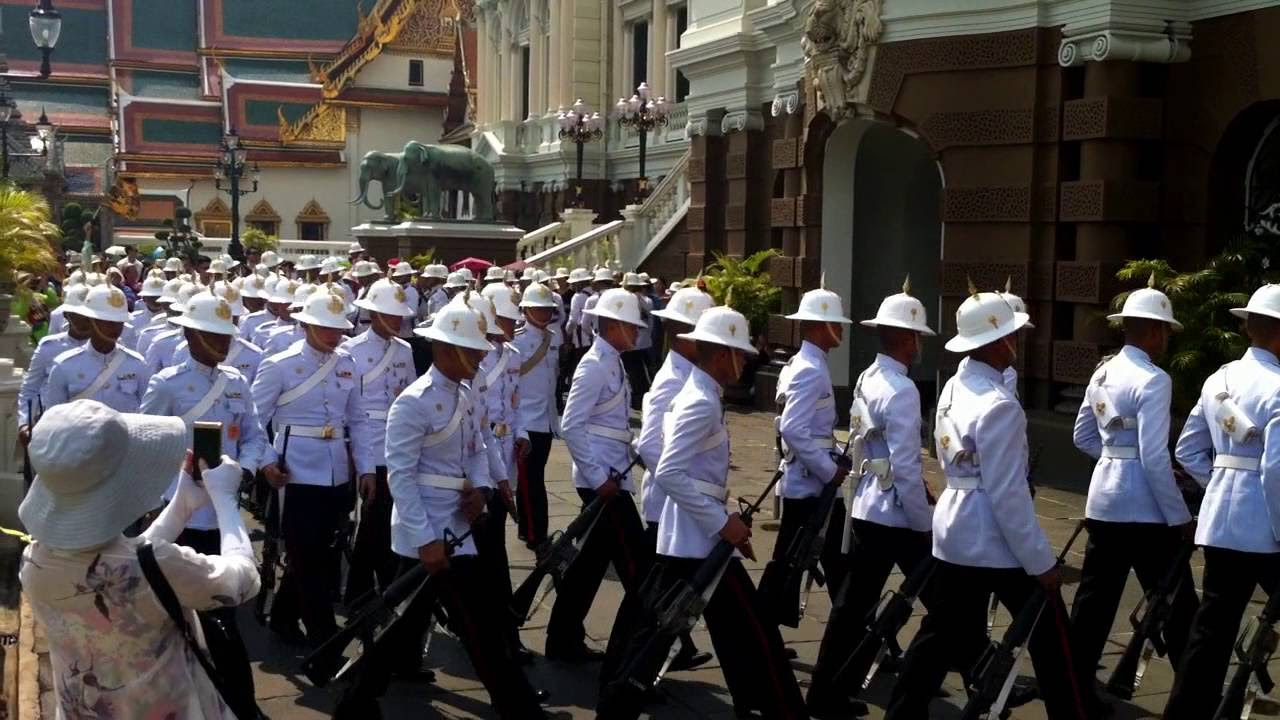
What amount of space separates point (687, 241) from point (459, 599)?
59.9 feet

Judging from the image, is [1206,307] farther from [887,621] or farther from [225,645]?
[225,645]

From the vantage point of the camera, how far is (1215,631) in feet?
20.5

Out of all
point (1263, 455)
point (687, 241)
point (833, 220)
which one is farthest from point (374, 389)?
point (687, 241)

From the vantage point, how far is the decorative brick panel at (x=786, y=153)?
18.5 m

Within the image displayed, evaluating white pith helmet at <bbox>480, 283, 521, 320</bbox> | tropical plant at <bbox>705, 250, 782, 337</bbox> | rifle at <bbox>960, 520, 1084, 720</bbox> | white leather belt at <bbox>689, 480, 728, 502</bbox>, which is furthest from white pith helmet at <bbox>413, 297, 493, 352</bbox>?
tropical plant at <bbox>705, 250, 782, 337</bbox>

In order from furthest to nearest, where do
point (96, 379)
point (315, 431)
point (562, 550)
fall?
point (96, 379), point (315, 431), point (562, 550)

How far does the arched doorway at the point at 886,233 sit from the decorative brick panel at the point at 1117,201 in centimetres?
459

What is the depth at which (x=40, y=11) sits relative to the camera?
18.9 metres

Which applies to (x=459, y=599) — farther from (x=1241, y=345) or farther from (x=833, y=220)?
(x=833, y=220)

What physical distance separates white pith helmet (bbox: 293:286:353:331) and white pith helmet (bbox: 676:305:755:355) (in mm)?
2763

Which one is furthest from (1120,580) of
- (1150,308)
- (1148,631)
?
(1150,308)

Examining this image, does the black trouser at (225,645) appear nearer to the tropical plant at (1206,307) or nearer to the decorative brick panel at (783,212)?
the tropical plant at (1206,307)

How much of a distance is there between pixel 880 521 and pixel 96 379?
4.88 metres

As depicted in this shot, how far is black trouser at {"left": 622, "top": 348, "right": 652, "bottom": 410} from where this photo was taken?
1972 centimetres
